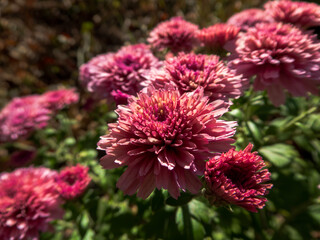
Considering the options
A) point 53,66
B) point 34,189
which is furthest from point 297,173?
point 53,66

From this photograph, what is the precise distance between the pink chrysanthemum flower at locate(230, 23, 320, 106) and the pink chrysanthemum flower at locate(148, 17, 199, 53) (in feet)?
1.26

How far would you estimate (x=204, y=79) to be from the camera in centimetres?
91

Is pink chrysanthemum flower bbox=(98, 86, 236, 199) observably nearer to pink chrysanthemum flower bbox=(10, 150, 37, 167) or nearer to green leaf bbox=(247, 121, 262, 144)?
green leaf bbox=(247, 121, 262, 144)

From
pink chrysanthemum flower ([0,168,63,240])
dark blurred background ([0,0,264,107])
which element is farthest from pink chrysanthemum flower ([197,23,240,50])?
dark blurred background ([0,0,264,107])

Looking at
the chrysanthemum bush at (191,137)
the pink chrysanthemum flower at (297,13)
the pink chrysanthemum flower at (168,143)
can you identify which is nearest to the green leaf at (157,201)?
the chrysanthemum bush at (191,137)

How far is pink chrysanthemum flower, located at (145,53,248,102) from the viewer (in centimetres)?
92

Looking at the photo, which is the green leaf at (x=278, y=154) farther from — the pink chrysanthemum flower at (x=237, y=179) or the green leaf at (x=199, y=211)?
the pink chrysanthemum flower at (x=237, y=179)

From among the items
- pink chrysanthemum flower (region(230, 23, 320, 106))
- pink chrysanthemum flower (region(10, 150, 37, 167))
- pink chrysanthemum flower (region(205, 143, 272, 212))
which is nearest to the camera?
pink chrysanthemum flower (region(205, 143, 272, 212))

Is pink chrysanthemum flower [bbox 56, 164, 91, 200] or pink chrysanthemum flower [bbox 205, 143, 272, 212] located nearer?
pink chrysanthemum flower [bbox 205, 143, 272, 212]

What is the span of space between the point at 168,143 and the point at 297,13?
1.13 metres

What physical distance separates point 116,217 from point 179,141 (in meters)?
1.12

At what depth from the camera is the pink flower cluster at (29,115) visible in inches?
75.0

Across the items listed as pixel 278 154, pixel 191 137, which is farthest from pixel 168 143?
pixel 278 154

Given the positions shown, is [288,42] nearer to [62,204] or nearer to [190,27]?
[190,27]
